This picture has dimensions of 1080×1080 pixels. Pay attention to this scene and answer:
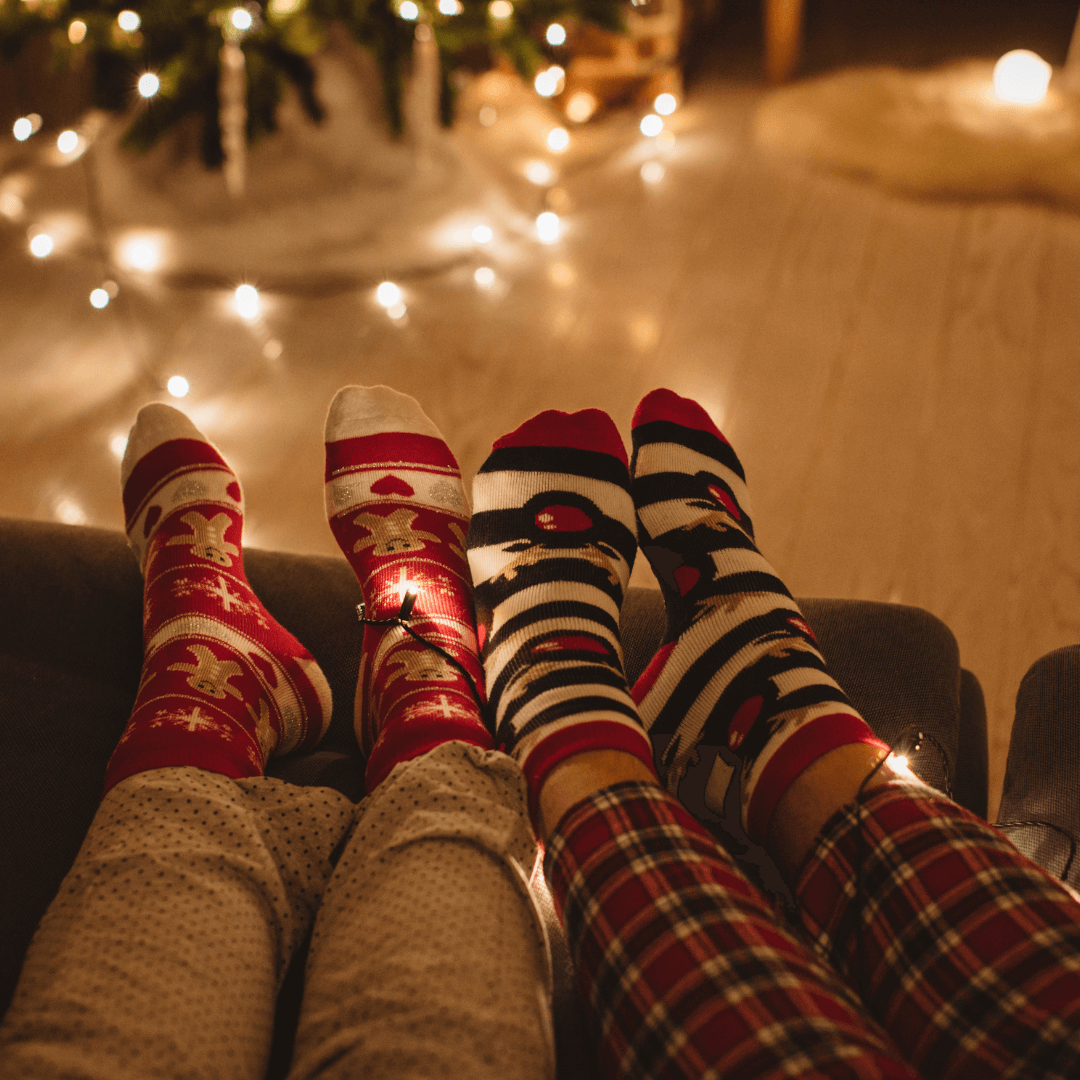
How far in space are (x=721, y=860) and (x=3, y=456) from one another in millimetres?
1267

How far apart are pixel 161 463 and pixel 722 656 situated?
0.62 metres

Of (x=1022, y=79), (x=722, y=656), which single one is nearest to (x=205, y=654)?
(x=722, y=656)

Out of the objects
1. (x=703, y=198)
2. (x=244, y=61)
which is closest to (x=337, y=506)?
(x=244, y=61)

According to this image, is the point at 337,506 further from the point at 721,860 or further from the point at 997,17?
the point at 997,17

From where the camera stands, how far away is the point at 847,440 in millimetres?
1396

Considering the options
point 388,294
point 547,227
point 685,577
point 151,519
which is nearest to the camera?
point 685,577

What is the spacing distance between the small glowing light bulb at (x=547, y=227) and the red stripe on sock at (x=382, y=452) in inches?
36.8

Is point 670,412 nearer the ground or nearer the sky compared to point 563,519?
nearer the sky

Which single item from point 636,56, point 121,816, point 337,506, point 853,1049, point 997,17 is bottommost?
point 853,1049

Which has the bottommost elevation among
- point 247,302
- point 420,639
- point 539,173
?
point 420,639

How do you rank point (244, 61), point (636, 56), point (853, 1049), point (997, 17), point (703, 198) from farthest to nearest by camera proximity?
point (997, 17)
point (636, 56)
point (703, 198)
point (244, 61)
point (853, 1049)

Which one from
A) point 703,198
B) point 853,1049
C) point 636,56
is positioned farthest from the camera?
point 636,56

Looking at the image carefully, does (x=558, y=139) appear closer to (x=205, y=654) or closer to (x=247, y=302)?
(x=247, y=302)

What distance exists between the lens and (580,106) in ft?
7.11
